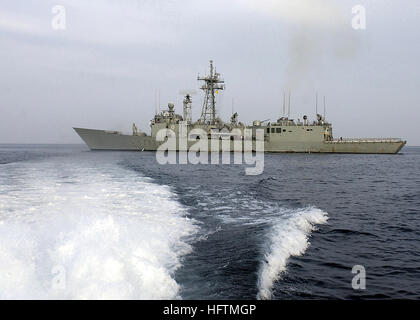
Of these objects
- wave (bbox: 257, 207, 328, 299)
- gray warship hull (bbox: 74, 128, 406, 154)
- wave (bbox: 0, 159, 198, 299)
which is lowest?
wave (bbox: 257, 207, 328, 299)

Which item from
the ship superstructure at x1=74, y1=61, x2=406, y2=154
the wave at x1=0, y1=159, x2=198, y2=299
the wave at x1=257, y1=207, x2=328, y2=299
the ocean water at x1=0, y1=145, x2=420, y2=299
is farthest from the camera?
the ship superstructure at x1=74, y1=61, x2=406, y2=154

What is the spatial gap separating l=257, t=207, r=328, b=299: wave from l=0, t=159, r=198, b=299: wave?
5.75 feet

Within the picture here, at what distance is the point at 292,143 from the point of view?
5938cm

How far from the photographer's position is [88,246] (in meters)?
6.15

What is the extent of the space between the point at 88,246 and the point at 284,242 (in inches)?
192

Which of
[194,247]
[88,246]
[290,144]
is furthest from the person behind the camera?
[290,144]

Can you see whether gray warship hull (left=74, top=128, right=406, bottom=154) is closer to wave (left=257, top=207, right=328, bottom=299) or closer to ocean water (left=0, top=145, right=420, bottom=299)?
ocean water (left=0, top=145, right=420, bottom=299)

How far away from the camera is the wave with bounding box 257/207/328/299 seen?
18.9ft

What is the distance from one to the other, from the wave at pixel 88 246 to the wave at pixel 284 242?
5.75 ft

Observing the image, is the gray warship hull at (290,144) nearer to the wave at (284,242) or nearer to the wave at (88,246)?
the wave at (284,242)

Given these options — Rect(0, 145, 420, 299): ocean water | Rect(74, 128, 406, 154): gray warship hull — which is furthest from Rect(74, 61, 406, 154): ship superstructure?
Rect(0, 145, 420, 299): ocean water

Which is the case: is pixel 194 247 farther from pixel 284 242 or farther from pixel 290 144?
pixel 290 144

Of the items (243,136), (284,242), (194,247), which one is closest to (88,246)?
(194,247)

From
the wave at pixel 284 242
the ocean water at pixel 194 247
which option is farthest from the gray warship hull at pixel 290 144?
the wave at pixel 284 242
